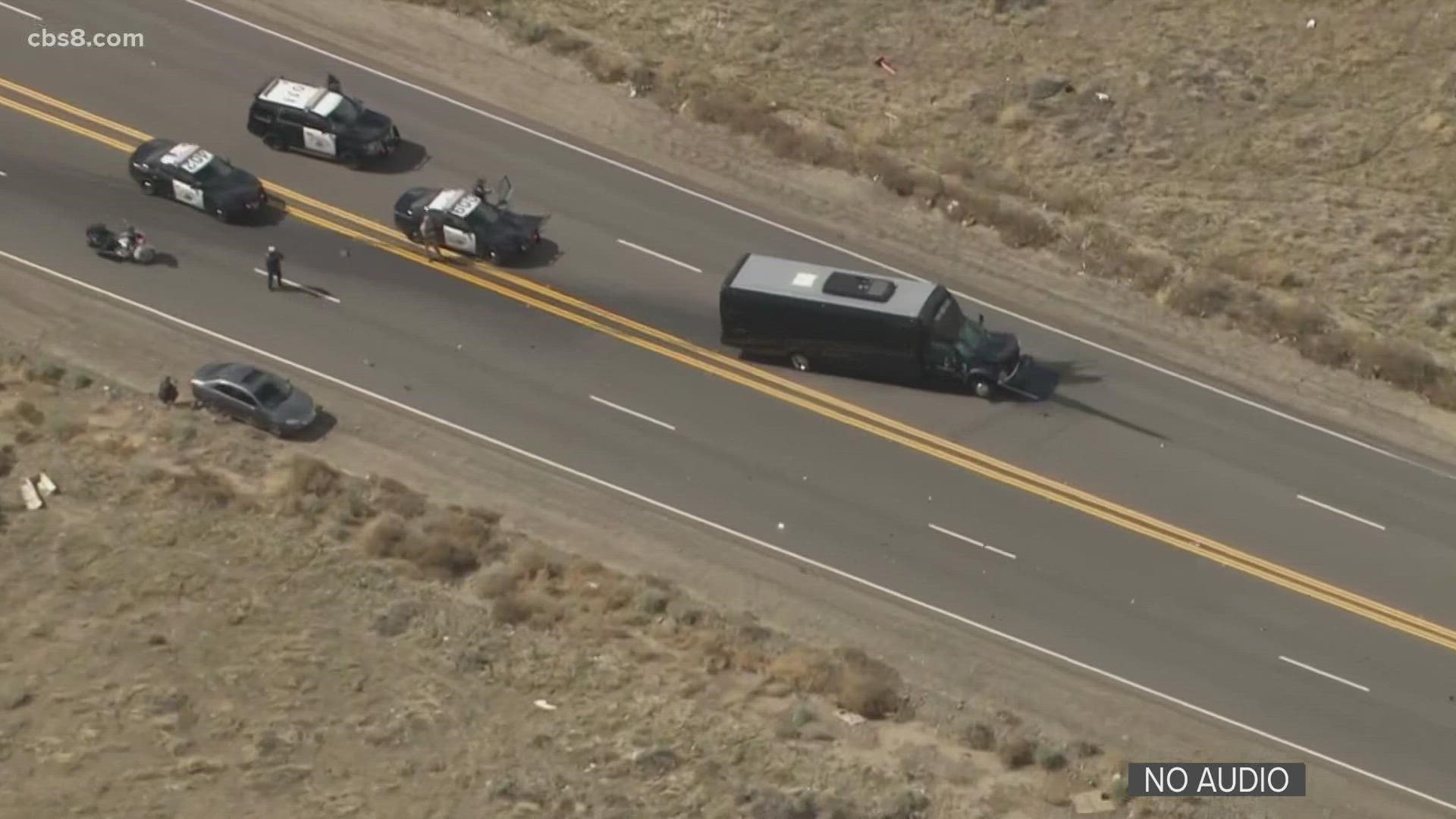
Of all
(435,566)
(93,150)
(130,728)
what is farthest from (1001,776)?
(93,150)

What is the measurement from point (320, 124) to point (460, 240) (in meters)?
6.02

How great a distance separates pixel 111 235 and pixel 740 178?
56.7ft

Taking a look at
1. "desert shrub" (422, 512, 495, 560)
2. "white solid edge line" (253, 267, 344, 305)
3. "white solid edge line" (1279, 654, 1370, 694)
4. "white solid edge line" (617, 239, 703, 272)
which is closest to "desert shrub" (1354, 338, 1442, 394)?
"white solid edge line" (1279, 654, 1370, 694)

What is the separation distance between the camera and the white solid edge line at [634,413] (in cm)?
4459

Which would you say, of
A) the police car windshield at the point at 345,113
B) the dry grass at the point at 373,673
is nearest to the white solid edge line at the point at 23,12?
the police car windshield at the point at 345,113

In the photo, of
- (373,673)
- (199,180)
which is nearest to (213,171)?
(199,180)

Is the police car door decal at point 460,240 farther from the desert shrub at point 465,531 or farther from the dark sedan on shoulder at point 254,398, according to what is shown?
the desert shrub at point 465,531

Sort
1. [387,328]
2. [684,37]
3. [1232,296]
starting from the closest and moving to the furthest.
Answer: [387,328] → [1232,296] → [684,37]

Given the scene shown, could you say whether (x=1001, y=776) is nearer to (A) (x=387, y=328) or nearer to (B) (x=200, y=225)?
(A) (x=387, y=328)

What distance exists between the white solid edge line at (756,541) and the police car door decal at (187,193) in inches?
143

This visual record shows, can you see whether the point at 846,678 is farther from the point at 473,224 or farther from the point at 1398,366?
the point at 1398,366

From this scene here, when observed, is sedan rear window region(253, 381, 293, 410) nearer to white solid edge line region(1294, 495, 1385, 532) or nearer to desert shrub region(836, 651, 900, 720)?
desert shrub region(836, 651, 900, 720)

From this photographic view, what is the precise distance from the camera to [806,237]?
5116 centimetres

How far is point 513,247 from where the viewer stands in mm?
48562
